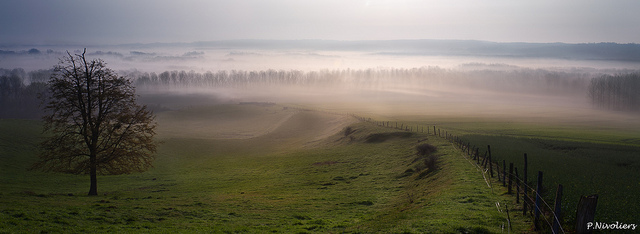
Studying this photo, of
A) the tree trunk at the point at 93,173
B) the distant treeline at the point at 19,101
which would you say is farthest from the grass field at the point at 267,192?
the distant treeline at the point at 19,101

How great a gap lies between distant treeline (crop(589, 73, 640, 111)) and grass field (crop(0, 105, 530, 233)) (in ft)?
562

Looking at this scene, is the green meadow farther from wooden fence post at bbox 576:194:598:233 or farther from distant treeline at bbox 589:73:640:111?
distant treeline at bbox 589:73:640:111

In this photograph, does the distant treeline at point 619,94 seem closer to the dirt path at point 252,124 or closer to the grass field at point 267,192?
the dirt path at point 252,124

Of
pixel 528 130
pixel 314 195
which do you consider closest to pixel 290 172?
pixel 314 195

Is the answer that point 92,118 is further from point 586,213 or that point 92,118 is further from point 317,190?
point 586,213

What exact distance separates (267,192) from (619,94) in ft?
719

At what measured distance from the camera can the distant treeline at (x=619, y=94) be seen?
17650 centimetres

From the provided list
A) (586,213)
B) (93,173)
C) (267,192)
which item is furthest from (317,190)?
(586,213)

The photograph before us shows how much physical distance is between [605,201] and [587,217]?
417 inches

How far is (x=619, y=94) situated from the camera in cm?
18362

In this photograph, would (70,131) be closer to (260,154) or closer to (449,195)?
(449,195)

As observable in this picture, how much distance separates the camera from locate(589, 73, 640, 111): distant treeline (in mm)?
176500

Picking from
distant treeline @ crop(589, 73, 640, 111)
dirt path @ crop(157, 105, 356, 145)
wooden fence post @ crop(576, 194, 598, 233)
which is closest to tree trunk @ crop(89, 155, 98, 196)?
wooden fence post @ crop(576, 194, 598, 233)

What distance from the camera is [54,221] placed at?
1664cm
